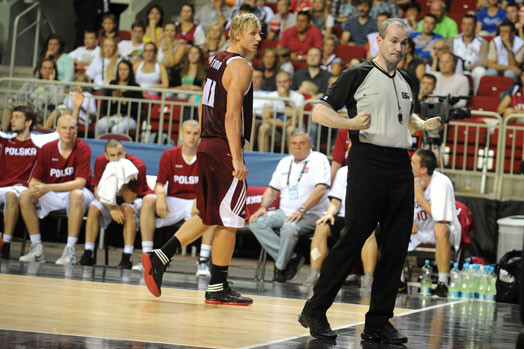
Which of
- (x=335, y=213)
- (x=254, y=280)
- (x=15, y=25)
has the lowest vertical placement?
(x=254, y=280)

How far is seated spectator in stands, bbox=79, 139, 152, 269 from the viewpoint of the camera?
9.52 meters

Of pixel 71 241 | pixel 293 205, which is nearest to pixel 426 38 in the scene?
pixel 293 205

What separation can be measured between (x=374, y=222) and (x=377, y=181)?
245mm

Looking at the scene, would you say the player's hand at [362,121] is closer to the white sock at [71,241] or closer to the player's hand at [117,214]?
the player's hand at [117,214]

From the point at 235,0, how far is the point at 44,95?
5089 millimetres

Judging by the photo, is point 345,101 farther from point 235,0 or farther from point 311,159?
point 235,0

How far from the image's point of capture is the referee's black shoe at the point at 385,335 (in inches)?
Answer: 180

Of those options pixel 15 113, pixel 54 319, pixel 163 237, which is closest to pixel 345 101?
pixel 54 319

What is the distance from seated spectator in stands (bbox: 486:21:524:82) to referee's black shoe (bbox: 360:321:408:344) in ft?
30.9

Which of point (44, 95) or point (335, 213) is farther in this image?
point (44, 95)

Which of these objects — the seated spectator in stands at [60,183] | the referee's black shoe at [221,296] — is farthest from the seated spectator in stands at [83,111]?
the referee's black shoe at [221,296]

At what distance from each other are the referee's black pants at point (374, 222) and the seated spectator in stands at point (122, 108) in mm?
7462

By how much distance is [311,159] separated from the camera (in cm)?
961

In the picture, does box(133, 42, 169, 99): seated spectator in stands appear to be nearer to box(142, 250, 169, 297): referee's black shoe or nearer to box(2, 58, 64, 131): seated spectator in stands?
box(2, 58, 64, 131): seated spectator in stands
